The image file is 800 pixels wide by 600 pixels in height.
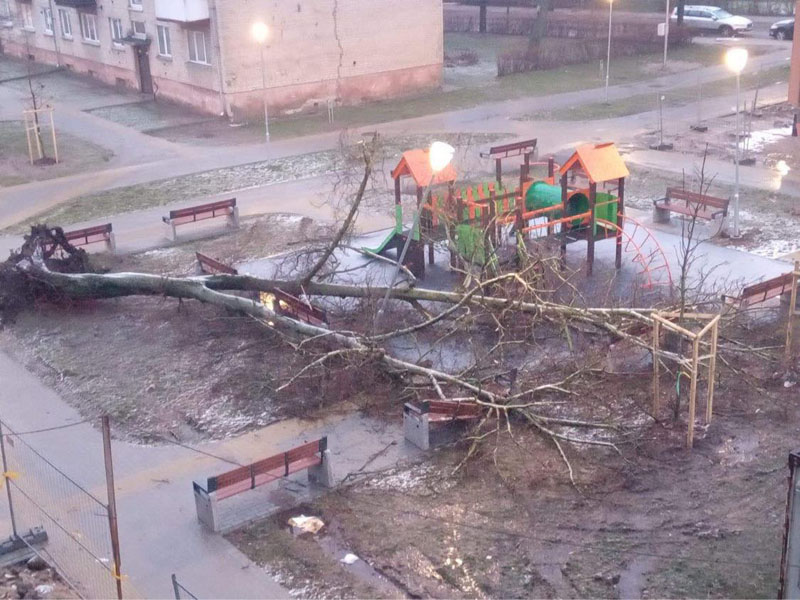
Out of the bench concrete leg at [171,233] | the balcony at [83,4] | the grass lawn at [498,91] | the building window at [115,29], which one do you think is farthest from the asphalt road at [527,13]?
the bench concrete leg at [171,233]

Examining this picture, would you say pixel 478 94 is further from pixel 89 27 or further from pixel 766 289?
pixel 766 289

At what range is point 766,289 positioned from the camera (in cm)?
1338

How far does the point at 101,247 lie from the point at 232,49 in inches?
540

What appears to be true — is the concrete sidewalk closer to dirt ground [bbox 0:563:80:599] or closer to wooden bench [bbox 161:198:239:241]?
dirt ground [bbox 0:563:80:599]

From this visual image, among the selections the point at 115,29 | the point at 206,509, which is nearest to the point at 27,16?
the point at 115,29

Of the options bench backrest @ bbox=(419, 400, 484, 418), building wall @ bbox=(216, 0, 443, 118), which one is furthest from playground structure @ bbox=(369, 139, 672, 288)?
building wall @ bbox=(216, 0, 443, 118)

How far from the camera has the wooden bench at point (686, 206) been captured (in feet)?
59.7

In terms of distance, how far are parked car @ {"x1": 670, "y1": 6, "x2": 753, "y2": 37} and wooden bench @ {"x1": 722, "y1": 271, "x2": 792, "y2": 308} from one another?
35.4 metres

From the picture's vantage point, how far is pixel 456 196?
54.2ft

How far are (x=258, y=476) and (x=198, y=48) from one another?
2506 cm

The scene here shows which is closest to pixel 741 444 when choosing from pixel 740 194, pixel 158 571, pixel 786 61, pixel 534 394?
pixel 534 394

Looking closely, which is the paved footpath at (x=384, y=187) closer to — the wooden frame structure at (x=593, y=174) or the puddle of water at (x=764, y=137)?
the puddle of water at (x=764, y=137)

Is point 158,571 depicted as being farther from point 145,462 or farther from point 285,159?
point 285,159

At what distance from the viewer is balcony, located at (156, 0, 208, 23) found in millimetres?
30703
